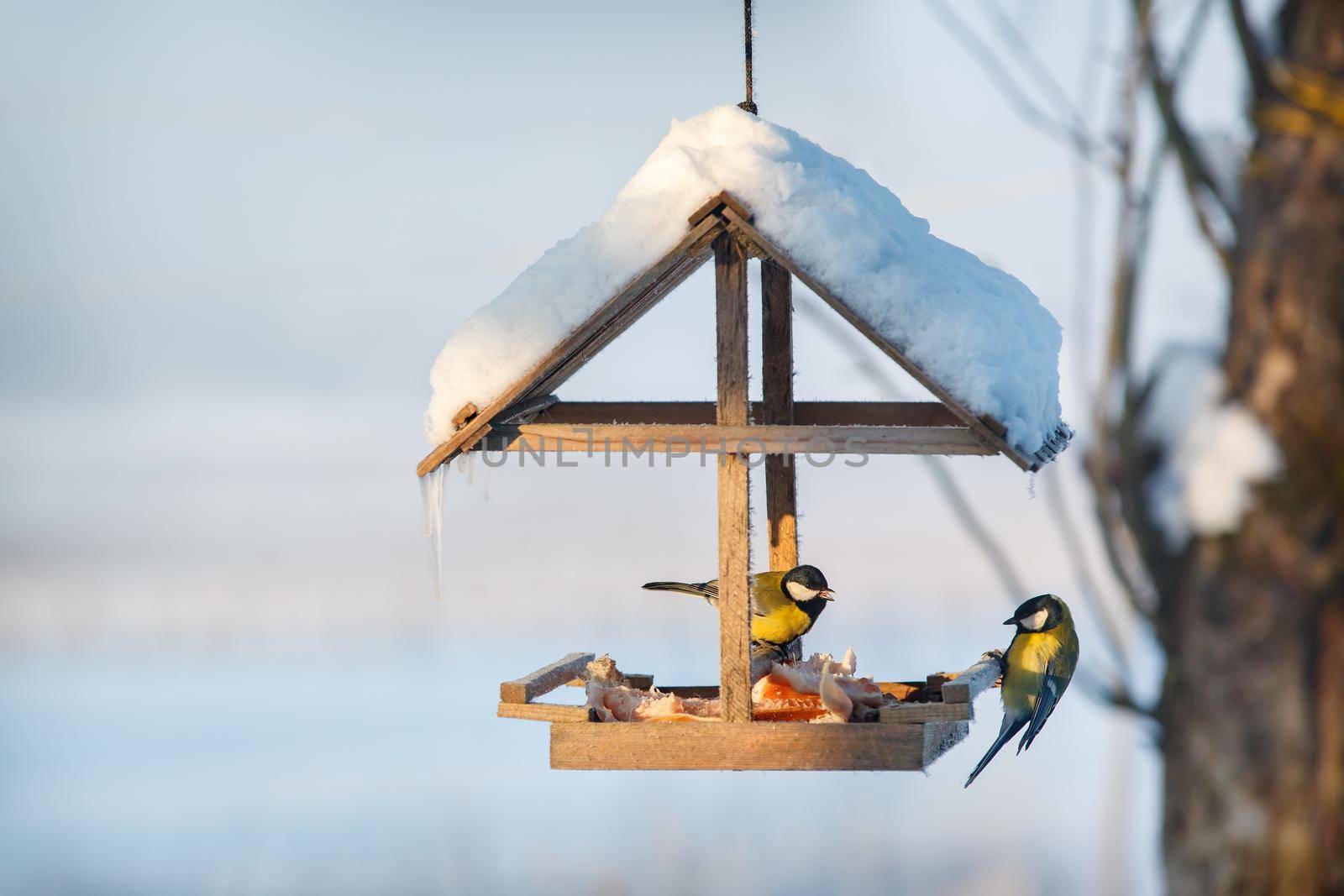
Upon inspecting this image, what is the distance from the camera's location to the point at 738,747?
12.0 ft

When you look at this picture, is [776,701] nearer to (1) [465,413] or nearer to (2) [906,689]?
(2) [906,689]

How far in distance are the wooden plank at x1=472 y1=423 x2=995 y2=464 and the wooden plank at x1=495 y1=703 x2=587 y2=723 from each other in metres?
0.72

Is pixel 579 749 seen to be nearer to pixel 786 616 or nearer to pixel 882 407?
pixel 786 616

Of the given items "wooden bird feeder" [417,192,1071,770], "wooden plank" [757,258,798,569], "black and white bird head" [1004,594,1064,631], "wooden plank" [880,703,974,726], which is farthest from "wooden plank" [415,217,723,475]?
"black and white bird head" [1004,594,1064,631]

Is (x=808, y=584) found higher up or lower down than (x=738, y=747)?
higher up

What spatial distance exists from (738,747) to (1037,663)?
1316 mm

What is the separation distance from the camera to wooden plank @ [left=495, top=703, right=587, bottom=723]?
371 cm

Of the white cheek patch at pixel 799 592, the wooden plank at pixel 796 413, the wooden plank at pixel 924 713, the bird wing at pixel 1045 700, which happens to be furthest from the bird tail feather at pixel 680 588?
the bird wing at pixel 1045 700

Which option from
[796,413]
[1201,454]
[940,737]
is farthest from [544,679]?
[1201,454]

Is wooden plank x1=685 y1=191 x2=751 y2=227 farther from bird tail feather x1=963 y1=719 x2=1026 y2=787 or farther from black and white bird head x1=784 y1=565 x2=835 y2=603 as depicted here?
bird tail feather x1=963 y1=719 x2=1026 y2=787

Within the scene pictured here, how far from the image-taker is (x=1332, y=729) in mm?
1854

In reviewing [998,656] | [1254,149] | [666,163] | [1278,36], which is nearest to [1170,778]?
[1254,149]

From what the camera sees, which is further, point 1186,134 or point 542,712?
point 542,712

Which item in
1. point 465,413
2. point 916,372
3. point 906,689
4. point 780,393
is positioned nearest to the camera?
point 916,372
